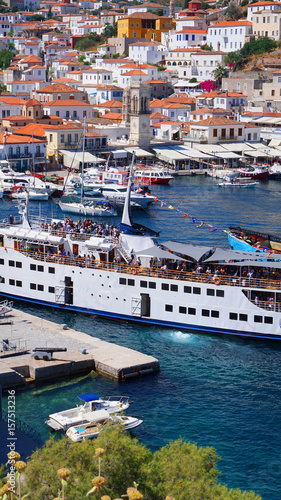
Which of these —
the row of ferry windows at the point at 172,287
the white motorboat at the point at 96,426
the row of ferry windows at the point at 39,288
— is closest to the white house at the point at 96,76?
the row of ferry windows at the point at 39,288

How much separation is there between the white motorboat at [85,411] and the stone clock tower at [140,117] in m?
69.0

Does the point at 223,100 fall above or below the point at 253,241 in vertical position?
above

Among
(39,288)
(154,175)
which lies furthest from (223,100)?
(39,288)

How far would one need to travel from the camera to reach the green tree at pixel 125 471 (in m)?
17.7

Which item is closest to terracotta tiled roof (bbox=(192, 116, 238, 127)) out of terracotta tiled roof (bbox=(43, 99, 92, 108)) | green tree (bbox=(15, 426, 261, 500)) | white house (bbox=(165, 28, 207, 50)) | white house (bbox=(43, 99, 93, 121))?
white house (bbox=(43, 99, 93, 121))

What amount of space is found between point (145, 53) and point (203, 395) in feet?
370

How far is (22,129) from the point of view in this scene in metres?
92.1

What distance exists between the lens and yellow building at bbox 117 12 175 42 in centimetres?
14488

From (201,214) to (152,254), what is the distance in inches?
1050

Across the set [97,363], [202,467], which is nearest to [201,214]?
[97,363]

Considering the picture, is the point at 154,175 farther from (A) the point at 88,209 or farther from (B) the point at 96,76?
(B) the point at 96,76

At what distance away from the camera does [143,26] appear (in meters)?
147

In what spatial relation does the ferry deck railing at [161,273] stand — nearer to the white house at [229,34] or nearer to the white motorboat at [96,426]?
the white motorboat at [96,426]

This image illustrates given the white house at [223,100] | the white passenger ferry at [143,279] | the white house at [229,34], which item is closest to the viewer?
the white passenger ferry at [143,279]
